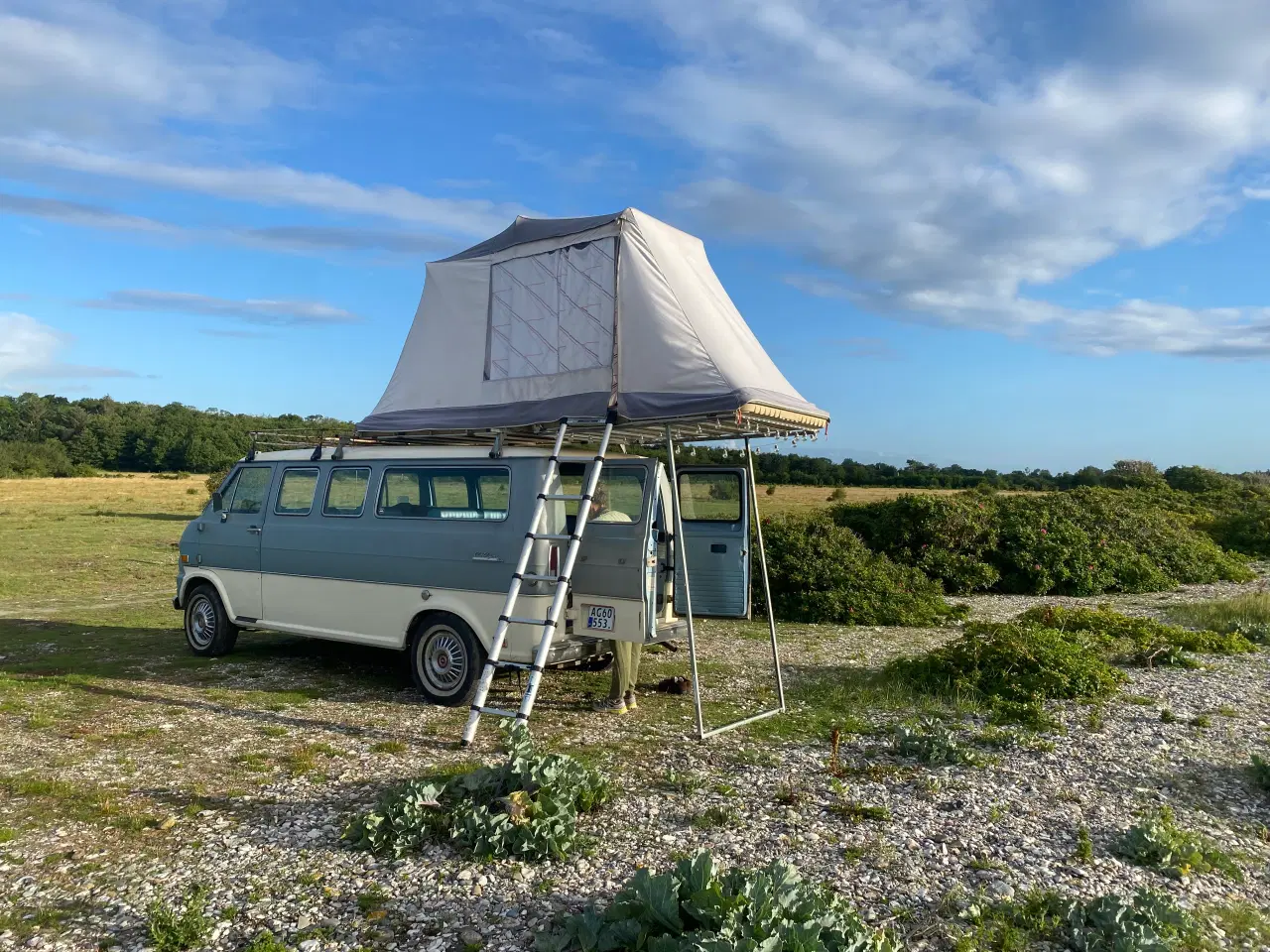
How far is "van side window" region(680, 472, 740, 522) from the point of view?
9.59 meters

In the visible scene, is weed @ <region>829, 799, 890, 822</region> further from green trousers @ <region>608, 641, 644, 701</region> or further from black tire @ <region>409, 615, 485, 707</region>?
black tire @ <region>409, 615, 485, 707</region>

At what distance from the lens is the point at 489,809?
4.81 meters

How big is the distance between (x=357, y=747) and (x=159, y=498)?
4015cm

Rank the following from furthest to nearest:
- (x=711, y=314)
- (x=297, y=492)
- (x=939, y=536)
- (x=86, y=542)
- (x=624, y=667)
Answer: (x=86, y=542) < (x=939, y=536) < (x=297, y=492) < (x=624, y=667) < (x=711, y=314)

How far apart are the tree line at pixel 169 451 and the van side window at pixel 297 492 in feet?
71.5

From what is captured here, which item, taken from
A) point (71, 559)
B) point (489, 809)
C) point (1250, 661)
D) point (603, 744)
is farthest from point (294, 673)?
point (71, 559)

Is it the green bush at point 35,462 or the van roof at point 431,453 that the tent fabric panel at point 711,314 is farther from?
the green bush at point 35,462

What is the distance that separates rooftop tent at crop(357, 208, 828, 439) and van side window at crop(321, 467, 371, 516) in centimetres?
46

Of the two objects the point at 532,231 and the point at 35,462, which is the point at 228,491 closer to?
the point at 532,231

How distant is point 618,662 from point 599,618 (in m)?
0.61

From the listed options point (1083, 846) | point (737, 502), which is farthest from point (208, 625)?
point (1083, 846)

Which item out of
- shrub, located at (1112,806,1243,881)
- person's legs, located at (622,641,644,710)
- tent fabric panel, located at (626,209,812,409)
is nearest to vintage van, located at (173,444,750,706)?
person's legs, located at (622,641,644,710)

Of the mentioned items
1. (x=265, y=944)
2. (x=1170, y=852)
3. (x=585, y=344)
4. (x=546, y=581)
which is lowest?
(x=265, y=944)

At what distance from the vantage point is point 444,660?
7.77 meters
